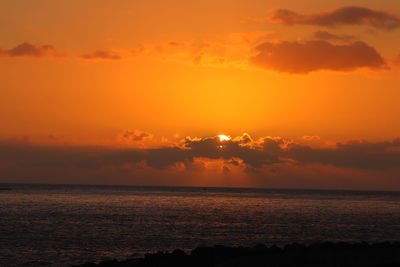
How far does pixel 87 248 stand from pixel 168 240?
→ 9.11 metres

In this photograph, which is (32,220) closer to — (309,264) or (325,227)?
(325,227)

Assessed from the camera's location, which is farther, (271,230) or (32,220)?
(32,220)

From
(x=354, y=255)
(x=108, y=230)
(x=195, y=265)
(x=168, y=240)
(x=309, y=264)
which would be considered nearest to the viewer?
(x=309, y=264)

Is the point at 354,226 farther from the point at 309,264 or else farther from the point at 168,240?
the point at 309,264

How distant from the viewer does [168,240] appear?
51531 millimetres

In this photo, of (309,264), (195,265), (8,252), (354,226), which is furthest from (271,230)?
(309,264)

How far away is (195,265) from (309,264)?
682 centimetres

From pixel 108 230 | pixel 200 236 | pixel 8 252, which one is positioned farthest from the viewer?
pixel 108 230

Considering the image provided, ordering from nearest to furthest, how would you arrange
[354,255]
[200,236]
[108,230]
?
[354,255], [200,236], [108,230]

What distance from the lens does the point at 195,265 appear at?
27938 millimetres

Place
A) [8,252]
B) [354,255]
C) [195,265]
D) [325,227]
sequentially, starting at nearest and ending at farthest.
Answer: [354,255] < [195,265] < [8,252] < [325,227]

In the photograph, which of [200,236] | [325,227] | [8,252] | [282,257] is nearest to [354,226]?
[325,227]

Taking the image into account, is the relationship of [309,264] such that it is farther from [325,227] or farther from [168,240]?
[325,227]

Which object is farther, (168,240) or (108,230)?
(108,230)
